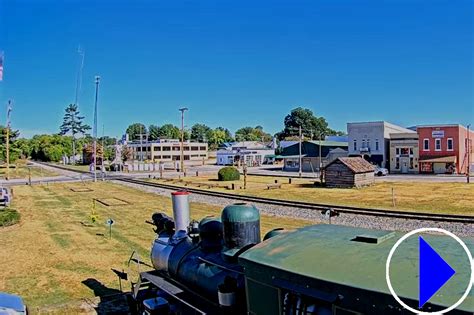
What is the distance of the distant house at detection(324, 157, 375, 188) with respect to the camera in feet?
142

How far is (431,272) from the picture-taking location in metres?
3.81

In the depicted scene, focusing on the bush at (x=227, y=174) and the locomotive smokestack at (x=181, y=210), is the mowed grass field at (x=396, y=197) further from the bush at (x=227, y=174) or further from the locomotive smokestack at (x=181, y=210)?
the locomotive smokestack at (x=181, y=210)

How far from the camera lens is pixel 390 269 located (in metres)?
3.97

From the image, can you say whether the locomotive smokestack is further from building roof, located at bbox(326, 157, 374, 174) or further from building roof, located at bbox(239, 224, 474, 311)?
building roof, located at bbox(326, 157, 374, 174)

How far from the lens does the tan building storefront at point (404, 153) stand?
65.4 m

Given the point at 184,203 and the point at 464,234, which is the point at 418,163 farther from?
the point at 184,203

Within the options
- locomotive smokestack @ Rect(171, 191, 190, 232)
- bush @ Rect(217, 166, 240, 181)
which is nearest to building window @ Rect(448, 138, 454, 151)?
bush @ Rect(217, 166, 240, 181)

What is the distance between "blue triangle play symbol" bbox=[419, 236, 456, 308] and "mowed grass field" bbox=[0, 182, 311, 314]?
9401 mm

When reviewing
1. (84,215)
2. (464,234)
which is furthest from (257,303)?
(84,215)

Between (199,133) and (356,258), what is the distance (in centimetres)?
19216

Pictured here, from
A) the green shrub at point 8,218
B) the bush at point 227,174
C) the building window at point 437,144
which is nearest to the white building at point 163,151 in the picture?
the bush at point 227,174

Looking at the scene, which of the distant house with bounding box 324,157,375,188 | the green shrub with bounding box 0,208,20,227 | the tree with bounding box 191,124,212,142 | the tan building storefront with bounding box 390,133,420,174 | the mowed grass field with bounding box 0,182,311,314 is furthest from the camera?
the tree with bounding box 191,124,212,142

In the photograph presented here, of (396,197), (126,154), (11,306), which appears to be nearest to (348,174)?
(396,197)

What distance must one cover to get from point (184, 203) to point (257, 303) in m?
4.71
